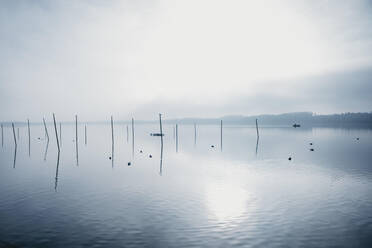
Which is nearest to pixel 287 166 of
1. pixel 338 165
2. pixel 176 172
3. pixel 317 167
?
pixel 317 167

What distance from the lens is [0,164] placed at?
4759 centimetres

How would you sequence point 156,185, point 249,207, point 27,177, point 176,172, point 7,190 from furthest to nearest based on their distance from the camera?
point 176,172 → point 27,177 → point 156,185 → point 7,190 → point 249,207

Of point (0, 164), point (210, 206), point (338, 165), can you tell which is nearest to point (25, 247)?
point (210, 206)

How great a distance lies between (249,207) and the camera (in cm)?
2372

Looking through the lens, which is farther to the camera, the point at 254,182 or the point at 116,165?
the point at 116,165

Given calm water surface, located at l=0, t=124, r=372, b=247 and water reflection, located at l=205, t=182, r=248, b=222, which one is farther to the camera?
water reflection, located at l=205, t=182, r=248, b=222

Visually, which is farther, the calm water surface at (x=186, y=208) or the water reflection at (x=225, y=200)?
the water reflection at (x=225, y=200)

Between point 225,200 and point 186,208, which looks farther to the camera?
point 225,200

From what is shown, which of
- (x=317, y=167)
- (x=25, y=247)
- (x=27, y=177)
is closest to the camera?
(x=25, y=247)

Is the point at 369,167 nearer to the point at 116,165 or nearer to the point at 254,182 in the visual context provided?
the point at 254,182

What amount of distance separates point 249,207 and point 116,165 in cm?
3045

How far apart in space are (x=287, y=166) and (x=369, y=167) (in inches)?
510

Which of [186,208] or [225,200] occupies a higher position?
[186,208]

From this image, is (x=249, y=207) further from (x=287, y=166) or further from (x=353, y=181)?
(x=287, y=166)
